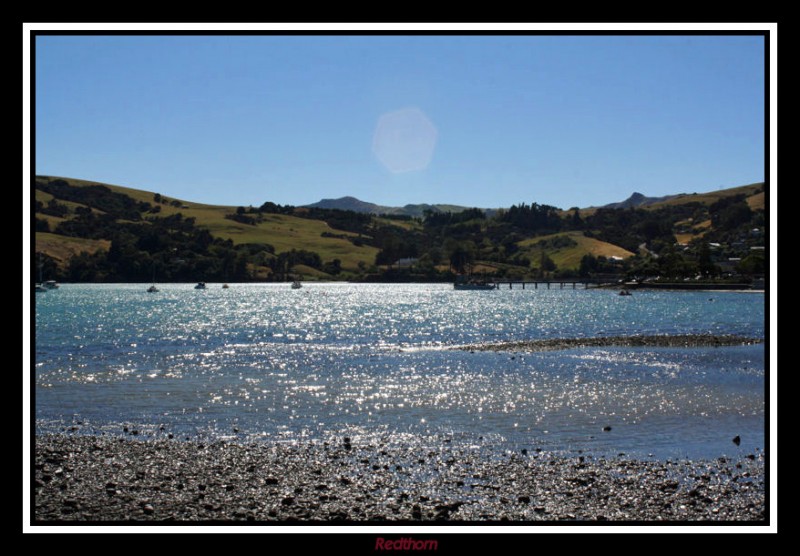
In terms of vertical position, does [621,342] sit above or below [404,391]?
below

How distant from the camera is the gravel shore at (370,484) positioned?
818 inches

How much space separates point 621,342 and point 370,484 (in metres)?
69.0

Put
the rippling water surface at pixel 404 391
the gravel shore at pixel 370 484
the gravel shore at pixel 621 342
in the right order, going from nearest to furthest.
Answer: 1. the gravel shore at pixel 370 484
2. the rippling water surface at pixel 404 391
3. the gravel shore at pixel 621 342

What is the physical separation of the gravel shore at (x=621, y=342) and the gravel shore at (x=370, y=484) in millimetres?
51568

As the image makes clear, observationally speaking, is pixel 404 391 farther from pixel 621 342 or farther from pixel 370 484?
pixel 621 342

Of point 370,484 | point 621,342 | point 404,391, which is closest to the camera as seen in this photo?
point 370,484

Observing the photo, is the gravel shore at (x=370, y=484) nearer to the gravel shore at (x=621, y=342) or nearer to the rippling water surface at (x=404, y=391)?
the rippling water surface at (x=404, y=391)

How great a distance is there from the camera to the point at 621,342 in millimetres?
87750

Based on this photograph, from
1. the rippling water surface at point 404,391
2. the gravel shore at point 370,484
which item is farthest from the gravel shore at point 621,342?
the gravel shore at point 370,484

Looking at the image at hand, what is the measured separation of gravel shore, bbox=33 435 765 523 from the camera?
20781mm

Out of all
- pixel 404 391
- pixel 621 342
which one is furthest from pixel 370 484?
pixel 621 342
